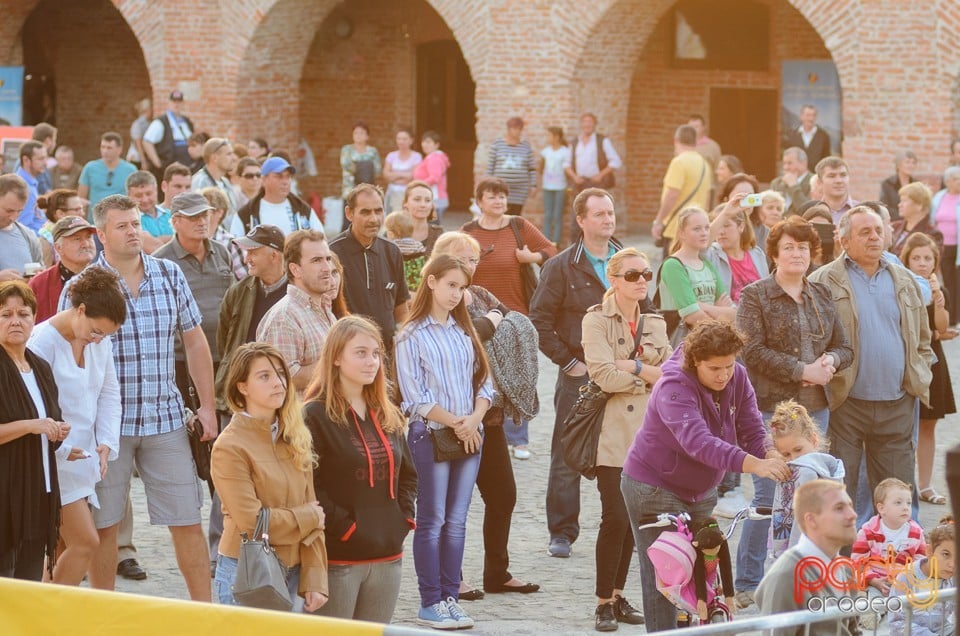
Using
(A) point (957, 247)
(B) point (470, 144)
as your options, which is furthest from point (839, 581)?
(B) point (470, 144)

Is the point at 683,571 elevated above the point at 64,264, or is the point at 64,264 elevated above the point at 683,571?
the point at 64,264

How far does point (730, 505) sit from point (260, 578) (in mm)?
4266

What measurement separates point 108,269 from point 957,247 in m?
10.0

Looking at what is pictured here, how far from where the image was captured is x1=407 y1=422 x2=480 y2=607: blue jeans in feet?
23.0

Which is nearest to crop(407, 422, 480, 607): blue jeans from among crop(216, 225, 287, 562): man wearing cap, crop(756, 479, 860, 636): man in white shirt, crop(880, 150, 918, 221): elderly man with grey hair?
crop(216, 225, 287, 562): man wearing cap

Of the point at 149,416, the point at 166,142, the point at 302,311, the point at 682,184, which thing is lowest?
the point at 149,416

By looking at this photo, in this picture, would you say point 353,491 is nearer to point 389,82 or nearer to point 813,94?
point 813,94

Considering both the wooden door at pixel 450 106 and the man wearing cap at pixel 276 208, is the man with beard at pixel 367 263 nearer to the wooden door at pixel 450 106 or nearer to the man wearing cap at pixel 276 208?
→ the man wearing cap at pixel 276 208

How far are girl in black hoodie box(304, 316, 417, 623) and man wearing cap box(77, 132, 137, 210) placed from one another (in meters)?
9.38

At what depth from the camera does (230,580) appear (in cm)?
569

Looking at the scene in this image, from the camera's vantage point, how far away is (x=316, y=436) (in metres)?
5.80

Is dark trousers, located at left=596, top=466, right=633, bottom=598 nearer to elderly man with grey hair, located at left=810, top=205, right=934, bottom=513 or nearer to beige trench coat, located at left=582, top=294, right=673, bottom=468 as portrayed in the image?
beige trench coat, located at left=582, top=294, right=673, bottom=468

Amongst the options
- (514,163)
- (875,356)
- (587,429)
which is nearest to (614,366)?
(587,429)

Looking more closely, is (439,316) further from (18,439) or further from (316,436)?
(18,439)
